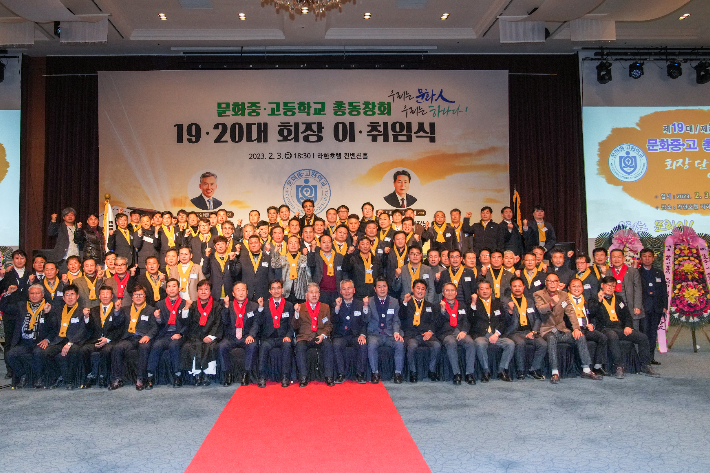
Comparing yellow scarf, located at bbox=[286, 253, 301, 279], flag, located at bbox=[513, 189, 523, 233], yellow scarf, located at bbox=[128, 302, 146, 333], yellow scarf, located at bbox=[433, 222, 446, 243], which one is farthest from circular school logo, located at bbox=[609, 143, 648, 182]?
yellow scarf, located at bbox=[128, 302, 146, 333]

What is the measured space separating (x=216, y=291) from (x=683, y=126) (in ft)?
28.8

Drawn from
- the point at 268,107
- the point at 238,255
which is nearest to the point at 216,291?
the point at 238,255

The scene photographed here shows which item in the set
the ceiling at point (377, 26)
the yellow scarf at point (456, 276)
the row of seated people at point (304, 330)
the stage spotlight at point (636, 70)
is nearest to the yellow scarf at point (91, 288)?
the row of seated people at point (304, 330)

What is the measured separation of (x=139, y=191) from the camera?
393 inches

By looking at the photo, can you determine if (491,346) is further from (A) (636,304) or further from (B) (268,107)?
(B) (268,107)

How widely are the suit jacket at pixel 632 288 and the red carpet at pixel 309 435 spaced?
11.1 feet

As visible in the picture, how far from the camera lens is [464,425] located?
Result: 4324mm

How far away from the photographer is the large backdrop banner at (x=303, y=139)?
32.8 ft

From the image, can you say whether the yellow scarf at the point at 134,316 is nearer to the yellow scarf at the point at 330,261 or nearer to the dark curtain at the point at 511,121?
the yellow scarf at the point at 330,261

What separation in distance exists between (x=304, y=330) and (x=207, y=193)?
4682 mm

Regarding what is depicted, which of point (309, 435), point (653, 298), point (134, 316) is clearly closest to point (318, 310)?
point (134, 316)

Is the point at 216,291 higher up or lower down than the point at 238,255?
lower down

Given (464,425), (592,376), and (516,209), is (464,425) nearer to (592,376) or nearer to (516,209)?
(592,376)

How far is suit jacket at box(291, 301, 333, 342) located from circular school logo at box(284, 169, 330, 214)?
158 inches
